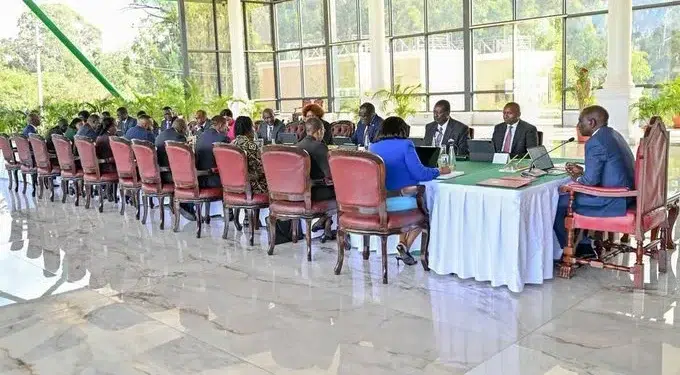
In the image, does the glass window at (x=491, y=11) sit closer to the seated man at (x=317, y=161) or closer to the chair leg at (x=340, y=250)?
the seated man at (x=317, y=161)

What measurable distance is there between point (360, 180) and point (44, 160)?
644 centimetres

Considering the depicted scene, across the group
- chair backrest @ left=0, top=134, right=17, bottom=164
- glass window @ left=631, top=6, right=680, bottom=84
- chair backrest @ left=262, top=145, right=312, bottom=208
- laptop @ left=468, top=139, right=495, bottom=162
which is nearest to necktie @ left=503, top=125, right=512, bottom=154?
laptop @ left=468, top=139, right=495, bottom=162

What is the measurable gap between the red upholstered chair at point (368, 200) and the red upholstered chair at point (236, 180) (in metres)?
1.39

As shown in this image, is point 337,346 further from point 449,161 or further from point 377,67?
point 377,67

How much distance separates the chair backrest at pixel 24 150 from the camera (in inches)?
379

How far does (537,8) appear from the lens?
52.1 feet

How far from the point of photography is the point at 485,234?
4387 millimetres

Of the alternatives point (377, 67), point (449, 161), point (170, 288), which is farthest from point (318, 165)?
point (377, 67)

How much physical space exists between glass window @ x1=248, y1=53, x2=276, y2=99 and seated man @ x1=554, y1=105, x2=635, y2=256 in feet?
55.0

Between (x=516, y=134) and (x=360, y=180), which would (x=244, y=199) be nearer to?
(x=360, y=180)

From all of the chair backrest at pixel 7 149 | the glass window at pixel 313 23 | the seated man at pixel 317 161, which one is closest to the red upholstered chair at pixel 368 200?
the seated man at pixel 317 161

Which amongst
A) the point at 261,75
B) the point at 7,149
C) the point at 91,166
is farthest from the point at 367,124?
the point at 261,75

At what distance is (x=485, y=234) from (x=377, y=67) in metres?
11.9

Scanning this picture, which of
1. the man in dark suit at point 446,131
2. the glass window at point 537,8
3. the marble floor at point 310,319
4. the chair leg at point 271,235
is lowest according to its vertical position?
the marble floor at point 310,319
